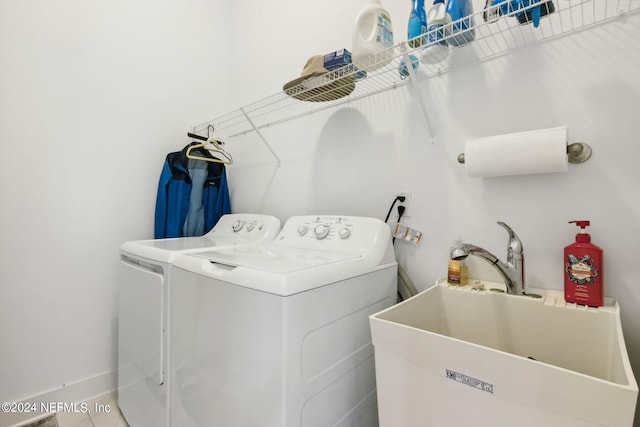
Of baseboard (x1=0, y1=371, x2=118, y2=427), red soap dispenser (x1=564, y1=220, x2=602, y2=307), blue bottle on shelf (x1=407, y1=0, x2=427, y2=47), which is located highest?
blue bottle on shelf (x1=407, y1=0, x2=427, y2=47)

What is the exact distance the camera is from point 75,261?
172cm

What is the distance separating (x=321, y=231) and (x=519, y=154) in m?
0.86

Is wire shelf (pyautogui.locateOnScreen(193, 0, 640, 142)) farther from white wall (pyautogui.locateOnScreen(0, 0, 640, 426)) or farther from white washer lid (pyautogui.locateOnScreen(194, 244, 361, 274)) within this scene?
white washer lid (pyautogui.locateOnScreen(194, 244, 361, 274))

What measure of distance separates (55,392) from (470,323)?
222 centimetres

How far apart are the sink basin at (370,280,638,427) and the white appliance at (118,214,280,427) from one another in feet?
2.95

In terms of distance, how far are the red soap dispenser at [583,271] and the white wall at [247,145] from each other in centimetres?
9

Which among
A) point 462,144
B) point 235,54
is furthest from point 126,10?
point 462,144

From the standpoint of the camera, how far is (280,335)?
799mm

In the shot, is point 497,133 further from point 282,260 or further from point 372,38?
point 282,260

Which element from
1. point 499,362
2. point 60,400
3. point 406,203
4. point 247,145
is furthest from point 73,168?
point 499,362

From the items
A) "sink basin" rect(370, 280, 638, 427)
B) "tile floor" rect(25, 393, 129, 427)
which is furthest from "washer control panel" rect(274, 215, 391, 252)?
"tile floor" rect(25, 393, 129, 427)

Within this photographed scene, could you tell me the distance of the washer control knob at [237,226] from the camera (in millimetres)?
1877

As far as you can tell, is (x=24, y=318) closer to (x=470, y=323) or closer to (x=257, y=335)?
(x=257, y=335)

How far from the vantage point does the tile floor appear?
154 centimetres
